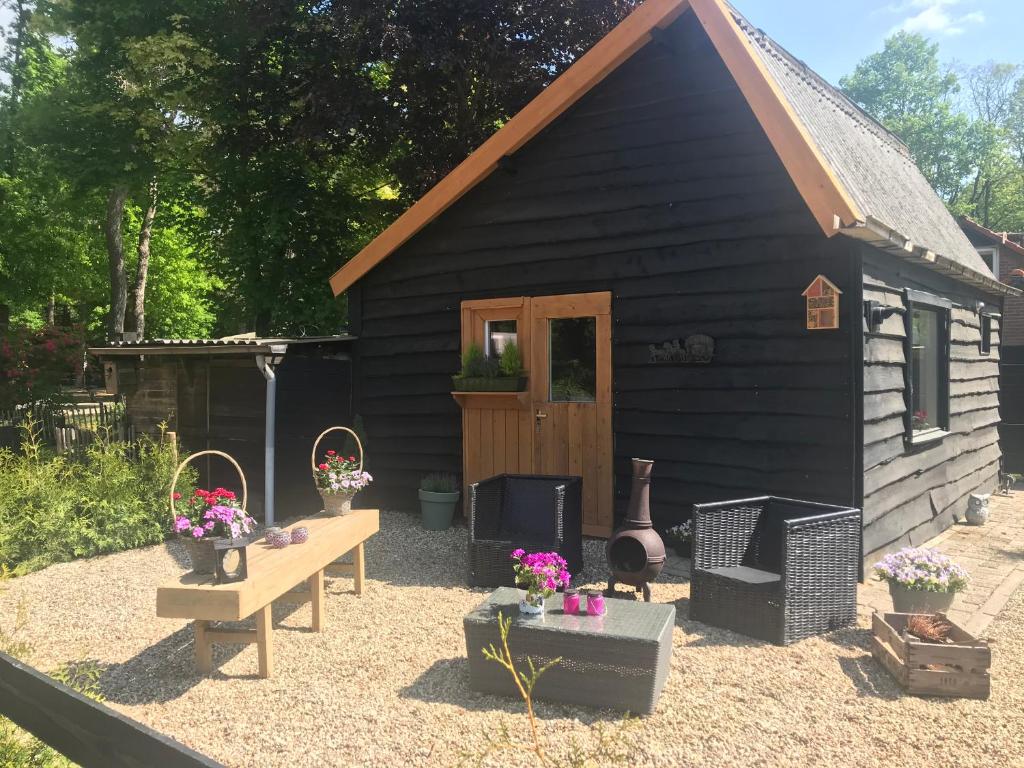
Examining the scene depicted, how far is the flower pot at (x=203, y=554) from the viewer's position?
4.05m

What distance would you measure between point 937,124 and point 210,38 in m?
34.8

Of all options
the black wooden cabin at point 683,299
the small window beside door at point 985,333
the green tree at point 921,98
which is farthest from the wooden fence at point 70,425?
the green tree at point 921,98

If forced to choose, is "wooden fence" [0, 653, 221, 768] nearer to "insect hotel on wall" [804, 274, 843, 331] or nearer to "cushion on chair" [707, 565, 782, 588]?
"cushion on chair" [707, 565, 782, 588]

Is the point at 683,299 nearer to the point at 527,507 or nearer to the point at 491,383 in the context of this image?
the point at 491,383

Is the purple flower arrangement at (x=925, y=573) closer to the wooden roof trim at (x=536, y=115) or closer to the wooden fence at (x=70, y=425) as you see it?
the wooden roof trim at (x=536, y=115)

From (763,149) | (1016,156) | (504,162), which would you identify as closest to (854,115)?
(763,149)

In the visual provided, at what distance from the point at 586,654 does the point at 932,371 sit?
6.16m

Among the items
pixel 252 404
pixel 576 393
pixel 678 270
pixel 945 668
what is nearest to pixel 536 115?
pixel 678 270

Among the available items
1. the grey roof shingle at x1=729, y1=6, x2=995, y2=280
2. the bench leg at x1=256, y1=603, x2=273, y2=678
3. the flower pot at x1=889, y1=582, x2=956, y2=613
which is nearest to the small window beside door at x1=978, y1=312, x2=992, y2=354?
the grey roof shingle at x1=729, y1=6, x2=995, y2=280

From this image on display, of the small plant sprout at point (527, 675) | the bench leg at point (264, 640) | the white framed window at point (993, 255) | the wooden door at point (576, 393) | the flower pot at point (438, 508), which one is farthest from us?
the white framed window at point (993, 255)

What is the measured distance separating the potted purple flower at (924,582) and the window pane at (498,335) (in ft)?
13.6

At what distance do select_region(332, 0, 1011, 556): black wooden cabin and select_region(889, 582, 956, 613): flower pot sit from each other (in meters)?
1.02

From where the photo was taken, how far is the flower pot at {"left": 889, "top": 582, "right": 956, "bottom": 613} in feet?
16.0

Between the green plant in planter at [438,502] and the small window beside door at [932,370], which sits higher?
the small window beside door at [932,370]
